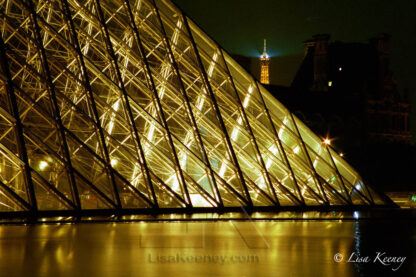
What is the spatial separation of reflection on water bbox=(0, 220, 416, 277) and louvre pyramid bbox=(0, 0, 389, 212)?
546 centimetres

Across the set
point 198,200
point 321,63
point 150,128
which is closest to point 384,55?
point 321,63

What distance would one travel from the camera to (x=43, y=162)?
2517cm

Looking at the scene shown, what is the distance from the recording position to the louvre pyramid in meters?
23.8

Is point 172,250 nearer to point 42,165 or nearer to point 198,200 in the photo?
point 42,165

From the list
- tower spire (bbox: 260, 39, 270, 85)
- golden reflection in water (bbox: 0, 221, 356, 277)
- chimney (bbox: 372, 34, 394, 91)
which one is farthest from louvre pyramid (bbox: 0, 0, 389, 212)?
tower spire (bbox: 260, 39, 270, 85)

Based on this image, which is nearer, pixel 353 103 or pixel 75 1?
pixel 75 1

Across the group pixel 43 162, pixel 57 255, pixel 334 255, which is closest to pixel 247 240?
pixel 334 255

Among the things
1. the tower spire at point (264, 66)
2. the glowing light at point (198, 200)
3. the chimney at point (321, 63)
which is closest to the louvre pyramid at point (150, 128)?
the glowing light at point (198, 200)

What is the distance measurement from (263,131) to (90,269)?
2172 cm

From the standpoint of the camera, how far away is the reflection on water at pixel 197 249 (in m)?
9.79

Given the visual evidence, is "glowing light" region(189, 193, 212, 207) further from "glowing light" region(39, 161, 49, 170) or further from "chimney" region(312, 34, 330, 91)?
"chimney" region(312, 34, 330, 91)

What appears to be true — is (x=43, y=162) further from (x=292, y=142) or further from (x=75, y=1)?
(x=292, y=142)

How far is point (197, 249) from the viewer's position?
12453 mm

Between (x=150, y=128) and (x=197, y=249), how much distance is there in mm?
18458
